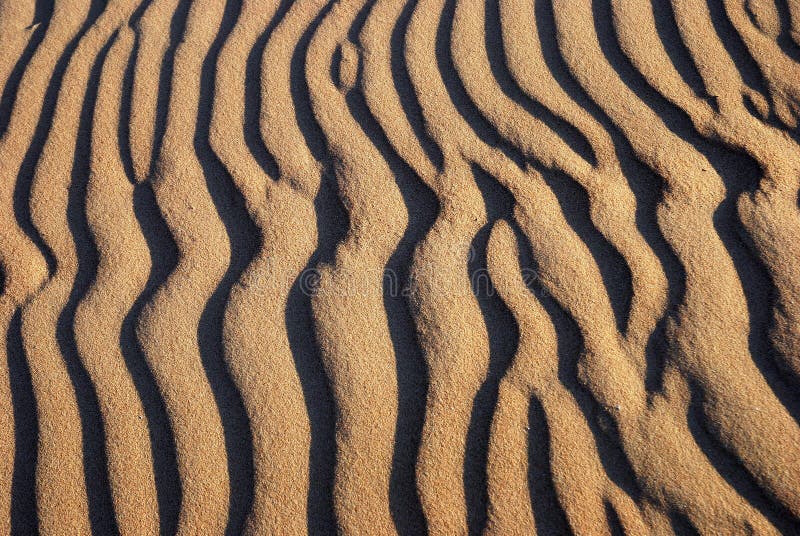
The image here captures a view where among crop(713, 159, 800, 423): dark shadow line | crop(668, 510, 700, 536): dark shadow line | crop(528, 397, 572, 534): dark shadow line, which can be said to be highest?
crop(713, 159, 800, 423): dark shadow line

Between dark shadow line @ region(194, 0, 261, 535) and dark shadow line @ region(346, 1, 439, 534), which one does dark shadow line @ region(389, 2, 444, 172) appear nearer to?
dark shadow line @ region(346, 1, 439, 534)

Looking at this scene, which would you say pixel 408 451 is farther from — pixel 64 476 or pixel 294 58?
pixel 294 58

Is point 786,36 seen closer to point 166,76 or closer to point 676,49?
point 676,49

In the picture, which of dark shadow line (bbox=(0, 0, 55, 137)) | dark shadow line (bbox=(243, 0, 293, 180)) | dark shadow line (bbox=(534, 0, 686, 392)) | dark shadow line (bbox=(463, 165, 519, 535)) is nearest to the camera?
dark shadow line (bbox=(463, 165, 519, 535))

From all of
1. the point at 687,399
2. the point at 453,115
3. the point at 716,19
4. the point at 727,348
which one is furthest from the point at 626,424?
the point at 716,19

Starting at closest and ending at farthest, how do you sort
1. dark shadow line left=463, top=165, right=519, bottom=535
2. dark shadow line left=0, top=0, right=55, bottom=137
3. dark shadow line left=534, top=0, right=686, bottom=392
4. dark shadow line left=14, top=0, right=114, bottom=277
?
dark shadow line left=463, top=165, right=519, bottom=535, dark shadow line left=534, top=0, right=686, bottom=392, dark shadow line left=14, top=0, right=114, bottom=277, dark shadow line left=0, top=0, right=55, bottom=137

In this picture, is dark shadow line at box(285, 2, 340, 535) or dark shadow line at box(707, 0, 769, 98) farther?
dark shadow line at box(707, 0, 769, 98)

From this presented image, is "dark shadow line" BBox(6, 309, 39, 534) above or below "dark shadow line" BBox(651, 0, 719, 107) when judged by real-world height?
below

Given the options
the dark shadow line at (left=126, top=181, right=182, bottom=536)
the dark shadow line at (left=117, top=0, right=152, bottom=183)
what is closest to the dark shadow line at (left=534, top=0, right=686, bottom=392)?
the dark shadow line at (left=126, top=181, right=182, bottom=536)

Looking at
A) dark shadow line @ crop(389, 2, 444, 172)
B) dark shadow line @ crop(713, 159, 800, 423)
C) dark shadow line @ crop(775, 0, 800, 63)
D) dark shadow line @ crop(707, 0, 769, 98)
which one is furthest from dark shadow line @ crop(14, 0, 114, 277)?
dark shadow line @ crop(775, 0, 800, 63)

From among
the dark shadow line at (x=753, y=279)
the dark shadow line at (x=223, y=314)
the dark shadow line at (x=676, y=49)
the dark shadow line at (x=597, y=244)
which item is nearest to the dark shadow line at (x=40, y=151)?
the dark shadow line at (x=223, y=314)
